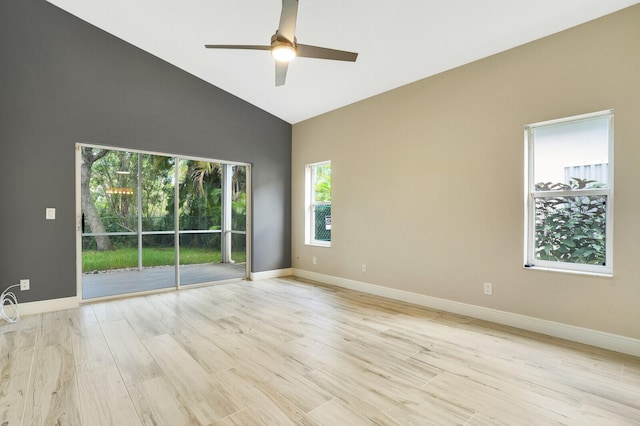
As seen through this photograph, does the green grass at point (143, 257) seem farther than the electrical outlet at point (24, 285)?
Yes

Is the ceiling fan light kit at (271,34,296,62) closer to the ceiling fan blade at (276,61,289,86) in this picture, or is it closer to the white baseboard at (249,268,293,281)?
the ceiling fan blade at (276,61,289,86)

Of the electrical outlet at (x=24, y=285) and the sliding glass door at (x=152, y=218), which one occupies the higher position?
the sliding glass door at (x=152, y=218)

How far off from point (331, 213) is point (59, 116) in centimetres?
392

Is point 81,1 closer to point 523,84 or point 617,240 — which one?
point 523,84

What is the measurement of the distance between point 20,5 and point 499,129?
5.65 metres

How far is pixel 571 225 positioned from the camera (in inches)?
117

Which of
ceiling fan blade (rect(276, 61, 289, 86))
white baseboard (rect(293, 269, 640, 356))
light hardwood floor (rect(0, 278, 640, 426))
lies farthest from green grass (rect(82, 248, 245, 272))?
ceiling fan blade (rect(276, 61, 289, 86))

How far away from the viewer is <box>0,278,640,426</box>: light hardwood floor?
179 centimetres

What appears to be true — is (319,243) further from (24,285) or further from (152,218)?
(24,285)

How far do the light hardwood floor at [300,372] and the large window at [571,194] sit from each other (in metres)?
0.85

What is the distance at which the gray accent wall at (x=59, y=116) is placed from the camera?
3463 mm

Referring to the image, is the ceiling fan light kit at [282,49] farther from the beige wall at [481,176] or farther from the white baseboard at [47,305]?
the white baseboard at [47,305]

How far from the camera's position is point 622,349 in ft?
8.54

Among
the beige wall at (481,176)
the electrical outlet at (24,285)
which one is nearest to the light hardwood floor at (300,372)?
the electrical outlet at (24,285)
